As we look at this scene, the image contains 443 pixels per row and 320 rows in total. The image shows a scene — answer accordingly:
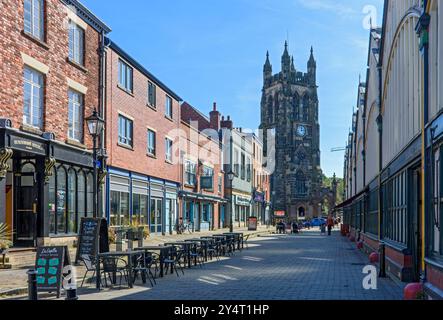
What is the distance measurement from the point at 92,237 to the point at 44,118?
6016mm

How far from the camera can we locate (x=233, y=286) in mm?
13477

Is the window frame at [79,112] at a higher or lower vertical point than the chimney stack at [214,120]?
lower

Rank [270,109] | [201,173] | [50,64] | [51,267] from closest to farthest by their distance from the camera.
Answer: [51,267], [50,64], [201,173], [270,109]

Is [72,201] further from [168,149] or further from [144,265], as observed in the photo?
[168,149]

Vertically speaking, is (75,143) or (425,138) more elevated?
(75,143)

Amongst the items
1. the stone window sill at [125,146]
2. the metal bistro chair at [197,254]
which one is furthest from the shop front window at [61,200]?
the stone window sill at [125,146]

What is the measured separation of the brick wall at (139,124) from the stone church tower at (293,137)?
67045 mm

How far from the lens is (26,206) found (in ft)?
66.7

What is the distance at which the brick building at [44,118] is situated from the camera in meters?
18.1

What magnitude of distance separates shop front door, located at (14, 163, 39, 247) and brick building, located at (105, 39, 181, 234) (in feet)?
21.2

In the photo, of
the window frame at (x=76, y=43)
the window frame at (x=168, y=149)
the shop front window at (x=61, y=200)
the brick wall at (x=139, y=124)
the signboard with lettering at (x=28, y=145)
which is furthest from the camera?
the window frame at (x=168, y=149)

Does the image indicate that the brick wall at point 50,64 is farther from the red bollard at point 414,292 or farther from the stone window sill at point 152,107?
the red bollard at point 414,292

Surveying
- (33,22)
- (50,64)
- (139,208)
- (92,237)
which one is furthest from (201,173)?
(92,237)
